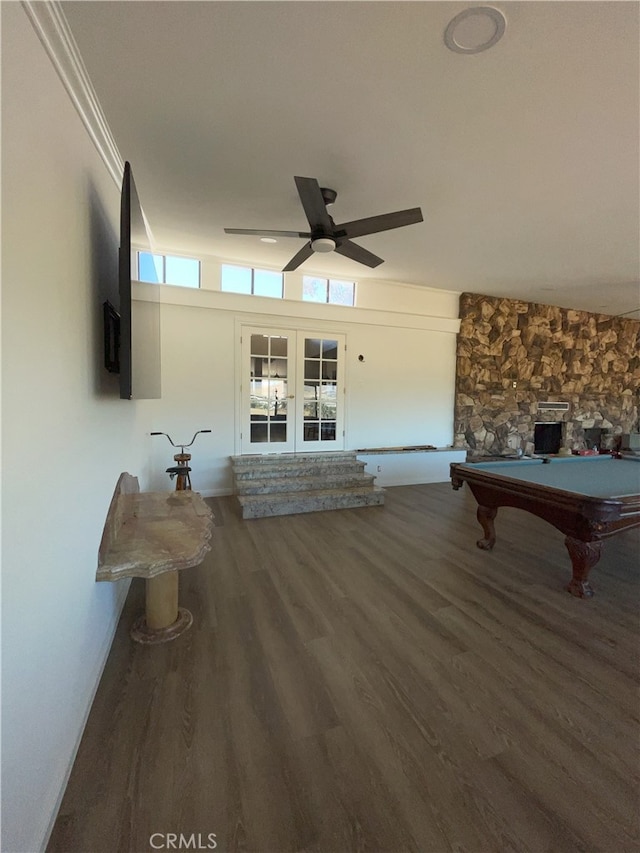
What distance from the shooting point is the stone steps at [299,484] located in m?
4.00

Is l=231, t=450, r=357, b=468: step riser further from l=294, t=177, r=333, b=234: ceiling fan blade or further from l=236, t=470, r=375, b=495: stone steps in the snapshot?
l=294, t=177, r=333, b=234: ceiling fan blade

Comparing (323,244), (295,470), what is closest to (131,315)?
(323,244)

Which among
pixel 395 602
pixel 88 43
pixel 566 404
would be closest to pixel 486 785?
pixel 395 602

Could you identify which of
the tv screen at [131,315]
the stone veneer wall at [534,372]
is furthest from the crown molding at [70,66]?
the stone veneer wall at [534,372]

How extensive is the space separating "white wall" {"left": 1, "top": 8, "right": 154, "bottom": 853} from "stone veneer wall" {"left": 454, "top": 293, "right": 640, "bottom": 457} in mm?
5692

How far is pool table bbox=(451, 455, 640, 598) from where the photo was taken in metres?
2.23

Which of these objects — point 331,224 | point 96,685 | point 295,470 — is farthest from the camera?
point 295,470

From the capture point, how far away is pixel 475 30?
1.51 meters

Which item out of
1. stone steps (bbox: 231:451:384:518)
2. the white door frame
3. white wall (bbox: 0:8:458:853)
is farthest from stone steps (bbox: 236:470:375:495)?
white wall (bbox: 0:8:458:853)

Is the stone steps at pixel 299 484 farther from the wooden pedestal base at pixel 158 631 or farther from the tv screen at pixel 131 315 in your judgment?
the tv screen at pixel 131 315

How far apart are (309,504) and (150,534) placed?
2.34 metres

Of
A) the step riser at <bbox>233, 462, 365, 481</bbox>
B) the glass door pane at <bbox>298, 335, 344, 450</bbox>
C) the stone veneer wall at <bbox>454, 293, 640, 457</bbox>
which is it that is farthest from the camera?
the stone veneer wall at <bbox>454, 293, 640, 457</bbox>

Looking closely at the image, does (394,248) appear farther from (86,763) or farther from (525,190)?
(86,763)

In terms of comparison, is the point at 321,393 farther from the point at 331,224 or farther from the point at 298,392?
the point at 331,224
